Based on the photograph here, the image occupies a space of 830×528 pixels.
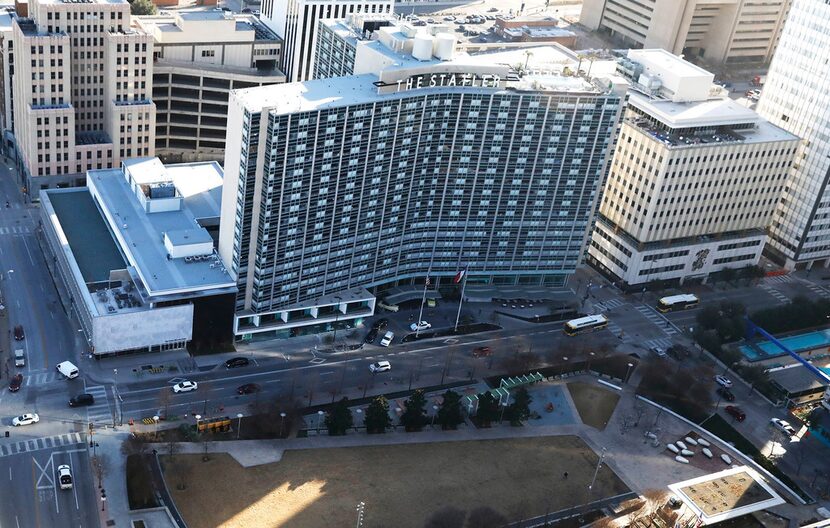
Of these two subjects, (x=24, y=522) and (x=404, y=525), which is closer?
(x=24, y=522)

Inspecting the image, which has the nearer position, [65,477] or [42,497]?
[42,497]

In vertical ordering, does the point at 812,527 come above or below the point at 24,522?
above

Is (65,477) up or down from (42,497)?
up

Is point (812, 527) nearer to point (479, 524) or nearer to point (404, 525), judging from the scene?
point (479, 524)

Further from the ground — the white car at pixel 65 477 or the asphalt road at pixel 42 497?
the white car at pixel 65 477

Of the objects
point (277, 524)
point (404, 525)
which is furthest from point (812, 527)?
point (277, 524)

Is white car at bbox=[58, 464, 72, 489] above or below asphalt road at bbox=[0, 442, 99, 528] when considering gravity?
above

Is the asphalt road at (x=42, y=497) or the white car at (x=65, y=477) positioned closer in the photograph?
the asphalt road at (x=42, y=497)

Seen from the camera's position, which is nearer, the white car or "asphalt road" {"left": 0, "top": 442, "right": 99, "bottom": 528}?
"asphalt road" {"left": 0, "top": 442, "right": 99, "bottom": 528}
